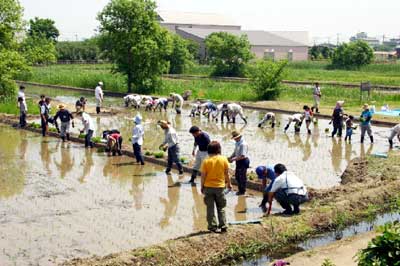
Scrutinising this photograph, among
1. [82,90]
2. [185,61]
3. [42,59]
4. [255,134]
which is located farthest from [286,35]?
[255,134]

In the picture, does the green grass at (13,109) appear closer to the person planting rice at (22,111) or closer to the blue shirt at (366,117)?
the person planting rice at (22,111)

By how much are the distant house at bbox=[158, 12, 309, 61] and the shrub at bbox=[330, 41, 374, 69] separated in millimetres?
13692

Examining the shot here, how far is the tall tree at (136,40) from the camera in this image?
3488cm

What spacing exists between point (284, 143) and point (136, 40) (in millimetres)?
18236

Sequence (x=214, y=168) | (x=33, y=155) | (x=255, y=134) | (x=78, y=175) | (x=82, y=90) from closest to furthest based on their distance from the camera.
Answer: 1. (x=214, y=168)
2. (x=78, y=175)
3. (x=33, y=155)
4. (x=255, y=134)
5. (x=82, y=90)

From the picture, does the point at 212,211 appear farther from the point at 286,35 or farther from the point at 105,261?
the point at 286,35

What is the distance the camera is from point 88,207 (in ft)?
37.6

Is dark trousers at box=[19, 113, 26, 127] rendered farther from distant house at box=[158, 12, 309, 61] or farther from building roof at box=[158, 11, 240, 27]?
building roof at box=[158, 11, 240, 27]

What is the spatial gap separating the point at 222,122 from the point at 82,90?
1882 centimetres

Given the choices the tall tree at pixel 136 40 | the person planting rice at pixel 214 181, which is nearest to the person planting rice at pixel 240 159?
the person planting rice at pixel 214 181

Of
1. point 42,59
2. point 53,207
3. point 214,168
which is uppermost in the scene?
point 42,59

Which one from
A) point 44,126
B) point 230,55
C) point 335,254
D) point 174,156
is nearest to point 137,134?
point 174,156

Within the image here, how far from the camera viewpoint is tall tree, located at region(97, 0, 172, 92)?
114ft

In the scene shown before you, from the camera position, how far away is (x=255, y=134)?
20969mm
